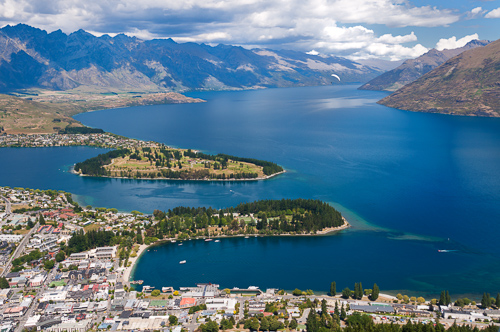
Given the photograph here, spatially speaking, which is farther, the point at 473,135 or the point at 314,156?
the point at 473,135

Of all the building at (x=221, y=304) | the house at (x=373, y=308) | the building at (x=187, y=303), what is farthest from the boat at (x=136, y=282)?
the house at (x=373, y=308)

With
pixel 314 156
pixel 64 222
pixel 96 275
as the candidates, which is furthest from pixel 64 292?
pixel 314 156

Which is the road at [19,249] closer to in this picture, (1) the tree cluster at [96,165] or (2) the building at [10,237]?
(2) the building at [10,237]

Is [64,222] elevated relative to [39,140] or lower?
lower

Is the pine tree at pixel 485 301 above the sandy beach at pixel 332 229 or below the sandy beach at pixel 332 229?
below

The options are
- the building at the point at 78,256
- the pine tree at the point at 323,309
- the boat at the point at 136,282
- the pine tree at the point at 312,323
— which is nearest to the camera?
the pine tree at the point at 312,323

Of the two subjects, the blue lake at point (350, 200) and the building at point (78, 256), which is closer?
the blue lake at point (350, 200)

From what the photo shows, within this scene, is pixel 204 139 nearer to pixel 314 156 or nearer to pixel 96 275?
pixel 314 156
